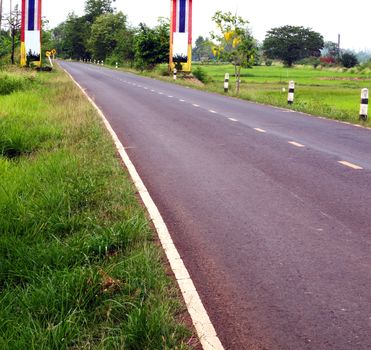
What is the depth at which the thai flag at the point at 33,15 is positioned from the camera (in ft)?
130

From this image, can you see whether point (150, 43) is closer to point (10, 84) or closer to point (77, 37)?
point (10, 84)

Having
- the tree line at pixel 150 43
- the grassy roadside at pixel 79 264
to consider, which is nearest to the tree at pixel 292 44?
the tree line at pixel 150 43

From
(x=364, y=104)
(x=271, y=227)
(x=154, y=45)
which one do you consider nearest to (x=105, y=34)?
(x=154, y=45)

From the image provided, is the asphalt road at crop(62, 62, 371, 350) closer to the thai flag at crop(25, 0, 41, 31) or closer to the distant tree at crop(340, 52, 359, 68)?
the thai flag at crop(25, 0, 41, 31)

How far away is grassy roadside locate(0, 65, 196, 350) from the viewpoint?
10.9ft

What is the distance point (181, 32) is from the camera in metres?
44.9

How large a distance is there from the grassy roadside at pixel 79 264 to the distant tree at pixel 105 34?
105 metres

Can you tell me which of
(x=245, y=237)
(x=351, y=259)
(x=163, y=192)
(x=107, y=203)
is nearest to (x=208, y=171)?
(x=163, y=192)

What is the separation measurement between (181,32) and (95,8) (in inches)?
3896

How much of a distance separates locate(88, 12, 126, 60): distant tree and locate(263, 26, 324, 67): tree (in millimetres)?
39791

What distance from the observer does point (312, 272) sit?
4402mm

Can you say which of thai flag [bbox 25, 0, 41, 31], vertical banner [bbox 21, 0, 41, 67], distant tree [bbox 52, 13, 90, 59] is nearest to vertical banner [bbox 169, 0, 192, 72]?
thai flag [bbox 25, 0, 41, 31]

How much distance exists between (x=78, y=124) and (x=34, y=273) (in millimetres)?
8201

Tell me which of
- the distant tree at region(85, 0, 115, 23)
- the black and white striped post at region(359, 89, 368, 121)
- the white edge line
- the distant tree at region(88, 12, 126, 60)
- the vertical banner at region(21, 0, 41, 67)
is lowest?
the white edge line
